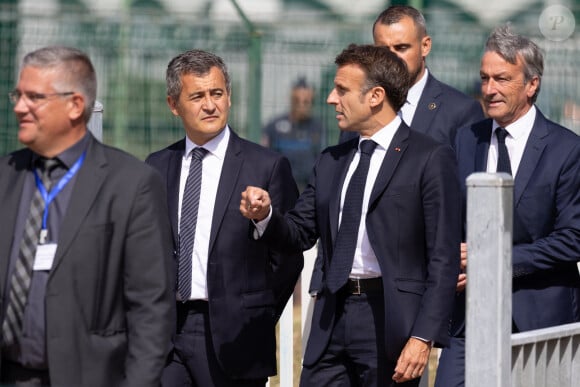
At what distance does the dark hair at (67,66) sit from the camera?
4664 millimetres

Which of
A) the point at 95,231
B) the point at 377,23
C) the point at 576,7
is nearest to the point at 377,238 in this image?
the point at 95,231

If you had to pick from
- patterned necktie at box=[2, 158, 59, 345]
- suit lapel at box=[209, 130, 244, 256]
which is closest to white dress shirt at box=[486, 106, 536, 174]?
suit lapel at box=[209, 130, 244, 256]

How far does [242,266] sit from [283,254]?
0.24 meters

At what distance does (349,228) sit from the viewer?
556 cm

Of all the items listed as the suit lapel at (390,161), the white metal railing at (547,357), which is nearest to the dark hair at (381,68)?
the suit lapel at (390,161)

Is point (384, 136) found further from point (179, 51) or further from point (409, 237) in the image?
point (179, 51)

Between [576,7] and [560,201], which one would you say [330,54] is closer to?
[576,7]

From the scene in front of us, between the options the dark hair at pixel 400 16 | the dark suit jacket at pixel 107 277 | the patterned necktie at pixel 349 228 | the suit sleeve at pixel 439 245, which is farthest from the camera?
the dark hair at pixel 400 16

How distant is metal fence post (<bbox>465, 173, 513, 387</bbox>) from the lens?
15.5 feet

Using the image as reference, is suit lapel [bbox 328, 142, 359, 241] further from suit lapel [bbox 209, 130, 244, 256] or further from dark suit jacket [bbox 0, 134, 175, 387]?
dark suit jacket [bbox 0, 134, 175, 387]

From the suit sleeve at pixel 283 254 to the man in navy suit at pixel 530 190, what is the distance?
716 millimetres

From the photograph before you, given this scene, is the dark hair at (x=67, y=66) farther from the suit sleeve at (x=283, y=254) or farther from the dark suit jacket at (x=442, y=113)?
the dark suit jacket at (x=442, y=113)

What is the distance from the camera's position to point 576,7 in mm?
12594

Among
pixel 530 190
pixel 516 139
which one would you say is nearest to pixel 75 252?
pixel 530 190
